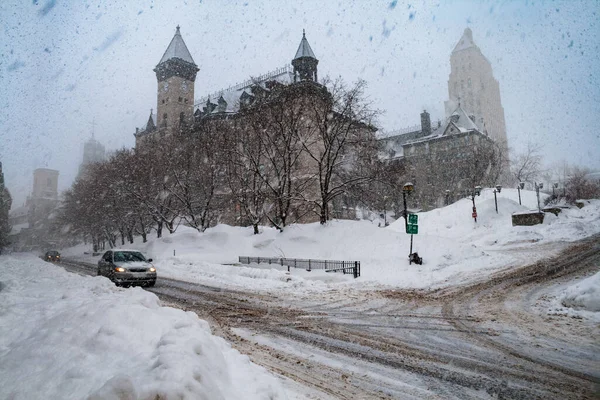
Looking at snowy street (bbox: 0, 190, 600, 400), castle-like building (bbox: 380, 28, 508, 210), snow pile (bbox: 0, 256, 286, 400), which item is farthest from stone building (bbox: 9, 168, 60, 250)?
snow pile (bbox: 0, 256, 286, 400)

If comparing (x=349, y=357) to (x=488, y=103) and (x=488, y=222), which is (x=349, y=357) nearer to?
(x=488, y=222)

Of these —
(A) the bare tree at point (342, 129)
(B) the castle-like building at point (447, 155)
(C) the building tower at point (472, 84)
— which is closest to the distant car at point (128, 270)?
(A) the bare tree at point (342, 129)

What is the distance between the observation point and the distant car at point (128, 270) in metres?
15.5

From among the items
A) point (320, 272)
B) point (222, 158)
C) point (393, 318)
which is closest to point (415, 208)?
point (222, 158)

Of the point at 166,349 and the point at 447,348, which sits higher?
the point at 166,349

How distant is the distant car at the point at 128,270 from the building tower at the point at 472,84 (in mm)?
142772

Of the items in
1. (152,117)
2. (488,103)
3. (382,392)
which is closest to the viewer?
(382,392)

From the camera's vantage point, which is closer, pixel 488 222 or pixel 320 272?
pixel 320 272

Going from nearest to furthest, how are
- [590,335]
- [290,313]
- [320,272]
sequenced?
[590,335]
[290,313]
[320,272]

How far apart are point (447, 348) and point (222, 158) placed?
2897cm

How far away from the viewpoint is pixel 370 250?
2239cm

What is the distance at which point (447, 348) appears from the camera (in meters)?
6.61

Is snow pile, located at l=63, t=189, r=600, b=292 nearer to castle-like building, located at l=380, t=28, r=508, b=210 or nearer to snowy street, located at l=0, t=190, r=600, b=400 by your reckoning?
snowy street, located at l=0, t=190, r=600, b=400

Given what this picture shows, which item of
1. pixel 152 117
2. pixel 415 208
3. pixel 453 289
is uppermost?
pixel 152 117
